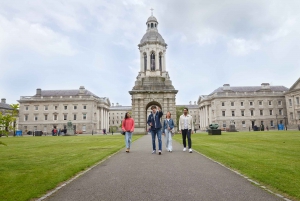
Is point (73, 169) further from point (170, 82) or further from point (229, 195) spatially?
point (170, 82)

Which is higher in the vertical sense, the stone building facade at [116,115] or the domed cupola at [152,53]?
the domed cupola at [152,53]

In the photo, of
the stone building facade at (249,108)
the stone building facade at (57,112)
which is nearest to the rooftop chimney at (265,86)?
the stone building facade at (249,108)

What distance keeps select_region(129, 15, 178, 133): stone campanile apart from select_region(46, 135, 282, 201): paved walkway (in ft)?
115

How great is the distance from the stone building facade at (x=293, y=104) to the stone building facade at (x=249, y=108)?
389cm

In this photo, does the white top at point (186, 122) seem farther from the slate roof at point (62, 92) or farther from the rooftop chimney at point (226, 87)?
the rooftop chimney at point (226, 87)

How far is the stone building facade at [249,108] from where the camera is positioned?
74438 mm

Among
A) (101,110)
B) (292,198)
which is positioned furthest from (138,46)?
(292,198)

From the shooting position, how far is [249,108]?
7494 centimetres

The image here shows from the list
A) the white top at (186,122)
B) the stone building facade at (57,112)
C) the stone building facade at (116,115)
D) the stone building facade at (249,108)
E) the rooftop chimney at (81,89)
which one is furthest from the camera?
the stone building facade at (116,115)

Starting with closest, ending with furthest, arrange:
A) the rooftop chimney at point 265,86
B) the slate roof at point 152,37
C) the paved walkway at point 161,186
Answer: the paved walkway at point 161,186 < the slate roof at point 152,37 < the rooftop chimney at point 265,86

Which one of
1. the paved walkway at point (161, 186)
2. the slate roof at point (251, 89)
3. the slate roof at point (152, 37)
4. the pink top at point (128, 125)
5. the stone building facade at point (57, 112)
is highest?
the slate roof at point (152, 37)

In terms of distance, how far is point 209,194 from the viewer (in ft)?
16.1

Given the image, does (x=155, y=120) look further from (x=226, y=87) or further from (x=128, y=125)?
(x=226, y=87)

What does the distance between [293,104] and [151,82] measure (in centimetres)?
4576
